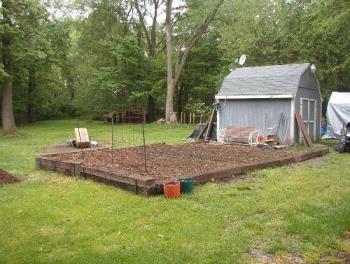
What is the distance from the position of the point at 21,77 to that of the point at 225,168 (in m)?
20.5

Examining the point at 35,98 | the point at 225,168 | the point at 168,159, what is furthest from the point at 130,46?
the point at 225,168

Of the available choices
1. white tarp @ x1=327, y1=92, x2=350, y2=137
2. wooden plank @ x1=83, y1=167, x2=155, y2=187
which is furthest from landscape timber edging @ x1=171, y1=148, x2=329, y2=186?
white tarp @ x1=327, y1=92, x2=350, y2=137

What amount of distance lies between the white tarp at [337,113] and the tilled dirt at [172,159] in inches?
297

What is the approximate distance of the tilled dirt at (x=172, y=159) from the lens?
823cm

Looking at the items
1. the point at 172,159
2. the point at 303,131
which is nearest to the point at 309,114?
the point at 303,131

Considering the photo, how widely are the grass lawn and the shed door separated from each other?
6.76m

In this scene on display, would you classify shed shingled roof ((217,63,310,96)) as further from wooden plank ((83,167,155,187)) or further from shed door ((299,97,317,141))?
wooden plank ((83,167,155,187))

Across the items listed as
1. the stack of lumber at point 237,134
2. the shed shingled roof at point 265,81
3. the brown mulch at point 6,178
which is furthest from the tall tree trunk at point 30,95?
the brown mulch at point 6,178

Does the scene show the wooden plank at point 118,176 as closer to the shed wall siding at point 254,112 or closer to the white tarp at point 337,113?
the shed wall siding at point 254,112

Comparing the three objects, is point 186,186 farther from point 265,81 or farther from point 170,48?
point 170,48

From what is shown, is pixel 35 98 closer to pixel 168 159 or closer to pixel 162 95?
pixel 162 95

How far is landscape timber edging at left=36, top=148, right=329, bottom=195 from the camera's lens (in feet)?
22.8

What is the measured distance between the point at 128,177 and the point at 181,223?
2.16 metres

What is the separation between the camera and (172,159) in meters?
9.89
